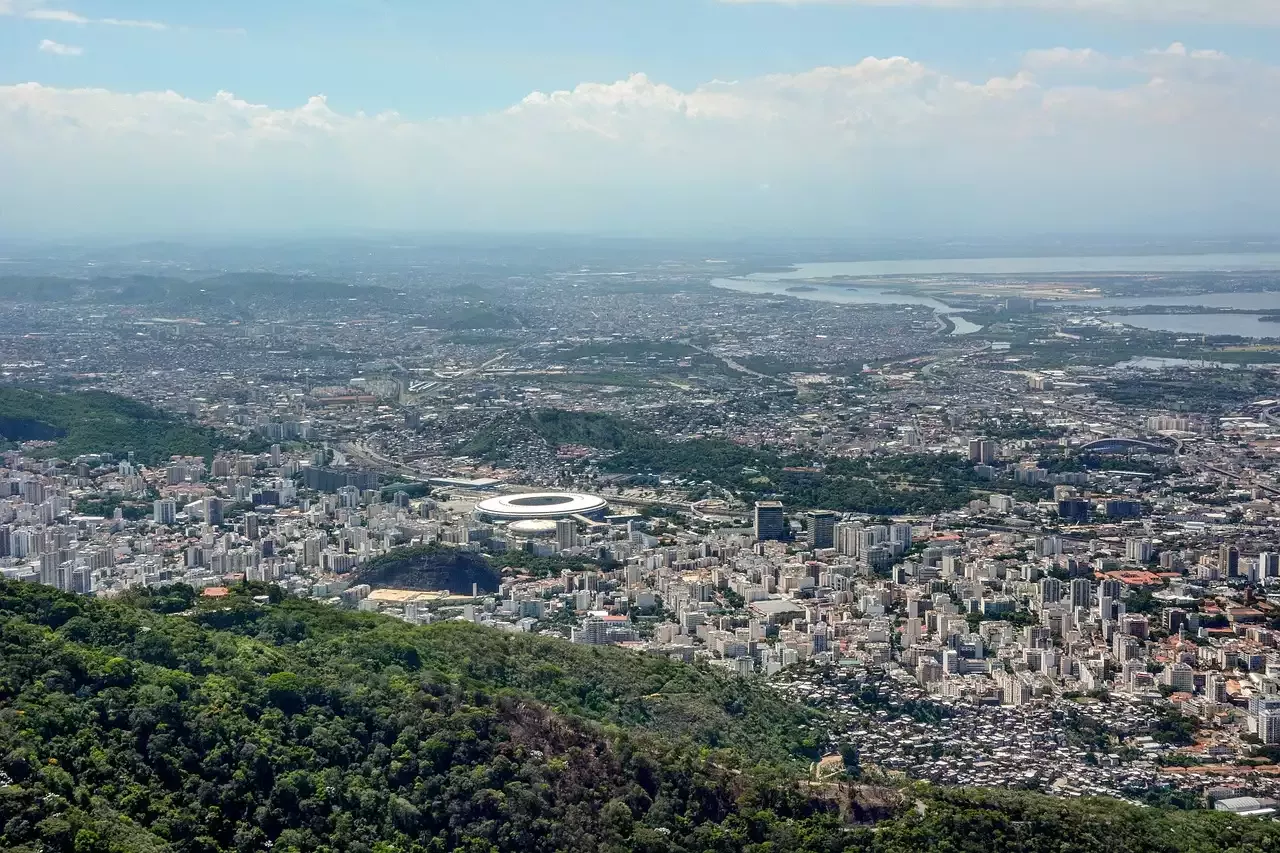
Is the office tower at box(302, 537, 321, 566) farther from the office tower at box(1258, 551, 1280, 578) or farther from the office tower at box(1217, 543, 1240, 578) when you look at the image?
the office tower at box(1258, 551, 1280, 578)

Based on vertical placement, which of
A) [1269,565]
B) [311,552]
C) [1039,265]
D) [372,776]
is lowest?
[311,552]

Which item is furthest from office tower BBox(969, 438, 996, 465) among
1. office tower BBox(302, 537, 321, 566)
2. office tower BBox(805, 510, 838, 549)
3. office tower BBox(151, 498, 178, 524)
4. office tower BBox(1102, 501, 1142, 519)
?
office tower BBox(151, 498, 178, 524)

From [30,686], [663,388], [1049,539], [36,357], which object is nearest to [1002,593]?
Result: [1049,539]

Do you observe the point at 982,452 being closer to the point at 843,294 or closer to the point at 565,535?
the point at 565,535

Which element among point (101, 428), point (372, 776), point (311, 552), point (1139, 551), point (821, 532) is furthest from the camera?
point (101, 428)

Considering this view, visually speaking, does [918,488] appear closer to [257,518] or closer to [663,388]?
[257,518]

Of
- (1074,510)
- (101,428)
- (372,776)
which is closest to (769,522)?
(1074,510)
